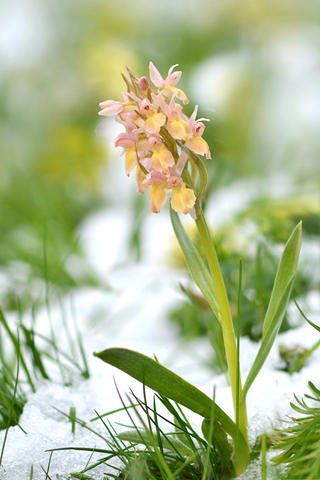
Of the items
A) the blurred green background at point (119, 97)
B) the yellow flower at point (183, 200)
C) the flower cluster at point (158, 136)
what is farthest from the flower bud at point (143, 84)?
the blurred green background at point (119, 97)

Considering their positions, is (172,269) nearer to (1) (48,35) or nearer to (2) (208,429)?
(2) (208,429)

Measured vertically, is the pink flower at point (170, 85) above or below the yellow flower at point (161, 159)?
above

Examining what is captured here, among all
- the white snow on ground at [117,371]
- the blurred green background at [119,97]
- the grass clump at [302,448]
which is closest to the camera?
the grass clump at [302,448]

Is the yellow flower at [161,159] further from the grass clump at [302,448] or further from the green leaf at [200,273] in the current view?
the grass clump at [302,448]

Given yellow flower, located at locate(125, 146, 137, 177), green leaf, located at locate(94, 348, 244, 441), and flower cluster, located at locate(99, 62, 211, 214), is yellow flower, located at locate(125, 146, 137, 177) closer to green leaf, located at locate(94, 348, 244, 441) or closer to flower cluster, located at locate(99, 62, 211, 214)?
flower cluster, located at locate(99, 62, 211, 214)

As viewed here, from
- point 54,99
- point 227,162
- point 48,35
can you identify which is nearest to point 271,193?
point 227,162

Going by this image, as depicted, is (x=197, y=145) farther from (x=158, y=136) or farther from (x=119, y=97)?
(x=119, y=97)

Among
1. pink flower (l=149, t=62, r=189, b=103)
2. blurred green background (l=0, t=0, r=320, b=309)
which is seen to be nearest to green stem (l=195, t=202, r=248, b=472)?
pink flower (l=149, t=62, r=189, b=103)

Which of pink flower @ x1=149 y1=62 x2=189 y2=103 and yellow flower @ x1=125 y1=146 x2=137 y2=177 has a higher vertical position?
pink flower @ x1=149 y1=62 x2=189 y2=103
